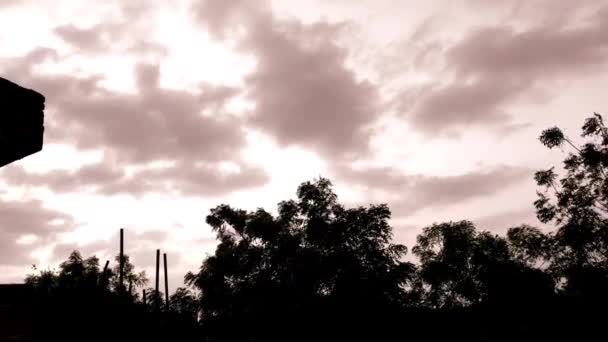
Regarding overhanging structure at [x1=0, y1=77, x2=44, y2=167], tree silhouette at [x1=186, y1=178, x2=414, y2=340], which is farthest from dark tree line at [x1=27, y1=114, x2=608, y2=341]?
overhanging structure at [x1=0, y1=77, x2=44, y2=167]

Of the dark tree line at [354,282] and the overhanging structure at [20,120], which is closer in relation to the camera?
the overhanging structure at [20,120]

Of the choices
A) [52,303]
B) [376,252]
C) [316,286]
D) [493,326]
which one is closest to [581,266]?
[493,326]

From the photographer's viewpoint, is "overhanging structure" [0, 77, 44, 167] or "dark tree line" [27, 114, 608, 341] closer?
"overhanging structure" [0, 77, 44, 167]

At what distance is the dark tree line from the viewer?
20047 millimetres

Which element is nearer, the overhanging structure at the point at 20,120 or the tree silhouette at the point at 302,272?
the overhanging structure at the point at 20,120

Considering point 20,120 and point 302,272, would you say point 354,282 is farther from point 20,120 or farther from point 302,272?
point 20,120

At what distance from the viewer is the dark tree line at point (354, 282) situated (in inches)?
789

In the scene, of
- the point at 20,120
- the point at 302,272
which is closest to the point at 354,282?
the point at 302,272

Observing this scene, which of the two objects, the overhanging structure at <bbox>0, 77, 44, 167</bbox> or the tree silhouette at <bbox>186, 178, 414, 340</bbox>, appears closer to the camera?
the overhanging structure at <bbox>0, 77, 44, 167</bbox>

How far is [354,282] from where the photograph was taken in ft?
86.4

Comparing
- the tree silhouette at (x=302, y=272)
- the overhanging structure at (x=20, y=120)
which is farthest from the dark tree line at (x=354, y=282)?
the overhanging structure at (x=20, y=120)

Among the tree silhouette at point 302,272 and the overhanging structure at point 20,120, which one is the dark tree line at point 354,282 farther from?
the overhanging structure at point 20,120

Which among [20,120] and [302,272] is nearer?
[20,120]

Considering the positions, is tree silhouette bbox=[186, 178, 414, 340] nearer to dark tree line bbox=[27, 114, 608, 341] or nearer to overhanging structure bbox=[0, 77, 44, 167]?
dark tree line bbox=[27, 114, 608, 341]
